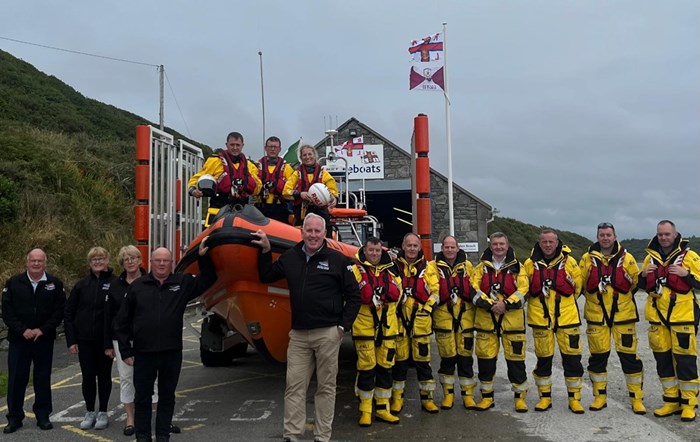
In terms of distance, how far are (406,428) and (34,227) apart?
7933mm

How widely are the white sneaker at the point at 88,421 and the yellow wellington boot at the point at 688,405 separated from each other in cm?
444

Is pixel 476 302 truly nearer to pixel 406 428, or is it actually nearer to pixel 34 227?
pixel 406 428

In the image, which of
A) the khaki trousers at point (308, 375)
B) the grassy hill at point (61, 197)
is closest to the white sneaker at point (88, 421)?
the khaki trousers at point (308, 375)

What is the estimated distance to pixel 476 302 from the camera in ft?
14.6

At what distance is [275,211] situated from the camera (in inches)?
205

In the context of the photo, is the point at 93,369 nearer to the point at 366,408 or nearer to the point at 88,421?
the point at 88,421

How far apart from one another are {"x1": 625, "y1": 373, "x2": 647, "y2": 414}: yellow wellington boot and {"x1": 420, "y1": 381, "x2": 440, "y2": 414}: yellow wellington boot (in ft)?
5.02

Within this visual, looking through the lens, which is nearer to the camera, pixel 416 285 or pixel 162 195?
pixel 416 285

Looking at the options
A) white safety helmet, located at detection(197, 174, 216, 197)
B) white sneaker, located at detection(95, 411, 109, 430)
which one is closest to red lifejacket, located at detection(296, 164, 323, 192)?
white safety helmet, located at detection(197, 174, 216, 197)

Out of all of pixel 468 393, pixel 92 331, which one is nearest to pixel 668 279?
pixel 468 393

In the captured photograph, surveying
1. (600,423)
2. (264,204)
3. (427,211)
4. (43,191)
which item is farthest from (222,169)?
(43,191)

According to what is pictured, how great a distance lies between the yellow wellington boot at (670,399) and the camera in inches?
172

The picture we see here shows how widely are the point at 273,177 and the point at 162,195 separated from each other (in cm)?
109

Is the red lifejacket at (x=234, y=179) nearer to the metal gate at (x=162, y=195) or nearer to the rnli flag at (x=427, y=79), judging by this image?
the metal gate at (x=162, y=195)
